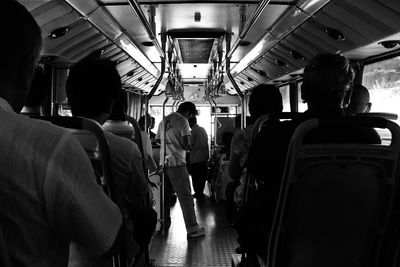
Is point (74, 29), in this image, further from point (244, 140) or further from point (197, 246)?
point (197, 246)

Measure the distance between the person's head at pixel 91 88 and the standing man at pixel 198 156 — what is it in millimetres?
6435

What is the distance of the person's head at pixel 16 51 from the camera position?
990 mm

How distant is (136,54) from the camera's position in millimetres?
7605

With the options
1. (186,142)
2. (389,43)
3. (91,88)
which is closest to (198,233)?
(186,142)

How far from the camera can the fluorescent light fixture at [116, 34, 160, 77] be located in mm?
6445

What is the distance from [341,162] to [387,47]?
3.32 m

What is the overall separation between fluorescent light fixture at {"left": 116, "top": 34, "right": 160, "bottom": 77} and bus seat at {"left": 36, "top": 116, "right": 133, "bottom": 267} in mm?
4473

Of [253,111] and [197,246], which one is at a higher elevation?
[253,111]

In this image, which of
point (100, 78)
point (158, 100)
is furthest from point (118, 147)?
point (158, 100)

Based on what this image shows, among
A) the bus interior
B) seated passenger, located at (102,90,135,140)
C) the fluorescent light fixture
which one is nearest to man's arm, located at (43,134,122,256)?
seated passenger, located at (102,90,135,140)

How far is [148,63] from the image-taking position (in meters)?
8.95

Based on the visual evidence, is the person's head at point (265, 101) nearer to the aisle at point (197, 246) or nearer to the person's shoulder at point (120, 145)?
the person's shoulder at point (120, 145)

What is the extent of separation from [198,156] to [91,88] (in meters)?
6.61

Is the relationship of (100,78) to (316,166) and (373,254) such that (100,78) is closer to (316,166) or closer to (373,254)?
(316,166)
